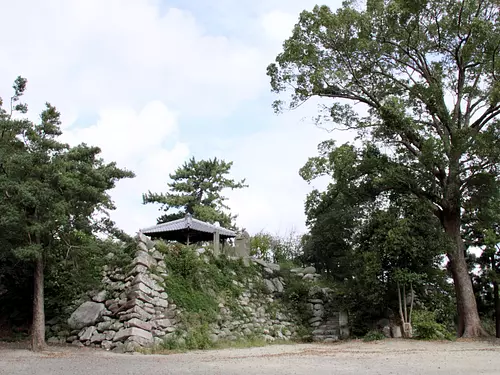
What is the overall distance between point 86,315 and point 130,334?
5.50 ft

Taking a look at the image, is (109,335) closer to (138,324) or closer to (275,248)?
(138,324)

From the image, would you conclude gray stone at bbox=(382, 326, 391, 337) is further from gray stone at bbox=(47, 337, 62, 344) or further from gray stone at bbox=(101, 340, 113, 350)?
gray stone at bbox=(47, 337, 62, 344)

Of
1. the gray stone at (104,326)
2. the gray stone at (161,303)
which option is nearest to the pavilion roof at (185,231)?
the gray stone at (161,303)

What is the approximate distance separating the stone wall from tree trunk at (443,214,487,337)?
3596mm

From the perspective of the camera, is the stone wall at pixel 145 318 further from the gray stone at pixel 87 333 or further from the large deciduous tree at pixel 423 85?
the large deciduous tree at pixel 423 85

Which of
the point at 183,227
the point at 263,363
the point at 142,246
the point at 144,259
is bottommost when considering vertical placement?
the point at 263,363

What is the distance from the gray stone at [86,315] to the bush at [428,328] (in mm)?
8540

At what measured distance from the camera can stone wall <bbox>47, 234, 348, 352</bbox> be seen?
10.5 m

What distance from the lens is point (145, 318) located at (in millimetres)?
10672

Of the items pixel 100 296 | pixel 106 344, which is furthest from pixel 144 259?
pixel 106 344

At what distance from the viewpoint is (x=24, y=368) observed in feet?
22.7

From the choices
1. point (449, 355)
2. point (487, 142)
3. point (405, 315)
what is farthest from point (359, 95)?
point (449, 355)

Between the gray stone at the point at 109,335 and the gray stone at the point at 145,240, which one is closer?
the gray stone at the point at 109,335

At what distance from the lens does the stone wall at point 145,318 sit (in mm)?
10469
